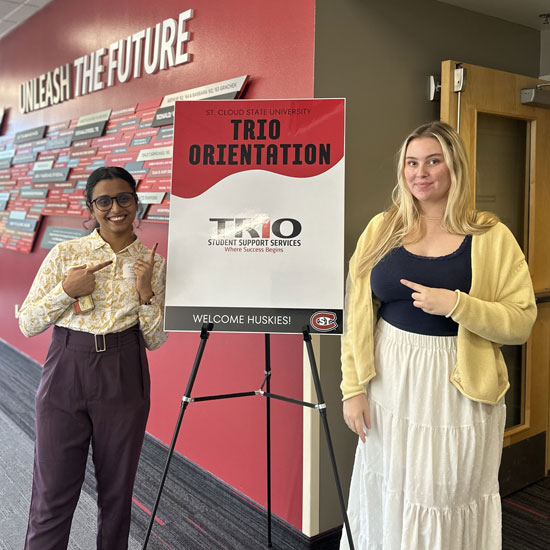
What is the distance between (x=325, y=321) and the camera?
1.94m

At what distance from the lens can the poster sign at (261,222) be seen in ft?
6.40

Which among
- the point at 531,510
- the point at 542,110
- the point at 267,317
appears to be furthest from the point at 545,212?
the point at 267,317

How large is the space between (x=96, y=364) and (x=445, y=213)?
47.2 inches

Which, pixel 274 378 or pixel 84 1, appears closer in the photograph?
pixel 274 378

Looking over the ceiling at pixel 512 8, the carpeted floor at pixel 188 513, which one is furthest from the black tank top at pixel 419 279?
the ceiling at pixel 512 8

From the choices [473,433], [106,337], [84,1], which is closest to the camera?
[473,433]

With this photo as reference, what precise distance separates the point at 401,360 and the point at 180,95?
1999mm

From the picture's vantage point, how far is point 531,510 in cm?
282

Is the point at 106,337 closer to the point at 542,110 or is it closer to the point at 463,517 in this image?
the point at 463,517

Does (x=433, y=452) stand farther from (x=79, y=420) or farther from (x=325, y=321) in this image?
(x=79, y=420)

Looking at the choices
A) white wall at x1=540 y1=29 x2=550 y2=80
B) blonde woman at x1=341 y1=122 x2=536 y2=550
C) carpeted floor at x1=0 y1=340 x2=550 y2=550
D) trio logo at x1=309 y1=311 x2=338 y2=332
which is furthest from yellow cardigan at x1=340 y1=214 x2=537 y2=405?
white wall at x1=540 y1=29 x2=550 y2=80

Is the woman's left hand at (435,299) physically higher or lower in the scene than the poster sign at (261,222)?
lower

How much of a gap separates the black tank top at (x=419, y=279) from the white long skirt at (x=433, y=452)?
3 cm

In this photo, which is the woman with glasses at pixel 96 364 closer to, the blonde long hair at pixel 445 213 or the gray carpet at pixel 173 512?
the gray carpet at pixel 173 512
